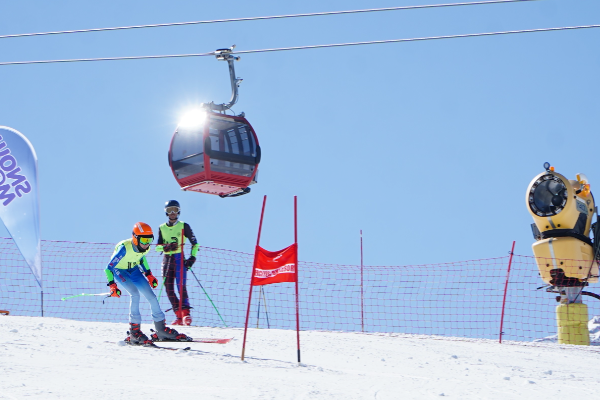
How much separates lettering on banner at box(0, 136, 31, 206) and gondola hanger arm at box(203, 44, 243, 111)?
372 centimetres

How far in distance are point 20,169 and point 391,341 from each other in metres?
7.83

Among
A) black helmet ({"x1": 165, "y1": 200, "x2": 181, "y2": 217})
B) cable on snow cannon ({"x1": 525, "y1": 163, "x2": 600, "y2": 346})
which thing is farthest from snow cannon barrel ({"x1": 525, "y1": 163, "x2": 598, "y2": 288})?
black helmet ({"x1": 165, "y1": 200, "x2": 181, "y2": 217})

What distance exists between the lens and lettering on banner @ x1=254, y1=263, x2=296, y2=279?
9.20 meters

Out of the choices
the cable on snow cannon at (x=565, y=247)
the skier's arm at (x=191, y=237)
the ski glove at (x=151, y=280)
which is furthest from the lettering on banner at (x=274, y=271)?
the cable on snow cannon at (x=565, y=247)

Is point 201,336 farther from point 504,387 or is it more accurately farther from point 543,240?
point 543,240

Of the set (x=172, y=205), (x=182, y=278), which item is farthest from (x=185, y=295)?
(x=172, y=205)

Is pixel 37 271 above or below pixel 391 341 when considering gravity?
above

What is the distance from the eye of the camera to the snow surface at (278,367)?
22.3ft

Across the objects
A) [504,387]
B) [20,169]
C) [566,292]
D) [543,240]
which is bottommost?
[504,387]

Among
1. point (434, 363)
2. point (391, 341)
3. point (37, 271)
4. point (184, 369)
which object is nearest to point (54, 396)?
point (184, 369)

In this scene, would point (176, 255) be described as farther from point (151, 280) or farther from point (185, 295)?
point (151, 280)

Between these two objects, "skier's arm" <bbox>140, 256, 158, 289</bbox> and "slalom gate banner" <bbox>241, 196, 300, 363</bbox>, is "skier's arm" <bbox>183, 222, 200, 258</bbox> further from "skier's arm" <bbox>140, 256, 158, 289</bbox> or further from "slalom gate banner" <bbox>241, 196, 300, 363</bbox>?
"slalom gate banner" <bbox>241, 196, 300, 363</bbox>

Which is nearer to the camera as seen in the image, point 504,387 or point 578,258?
point 504,387

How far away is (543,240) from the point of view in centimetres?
1348
